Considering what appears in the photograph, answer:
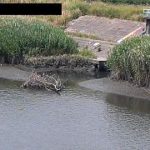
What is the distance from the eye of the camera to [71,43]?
105 ft

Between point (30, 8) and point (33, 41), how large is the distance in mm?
30033

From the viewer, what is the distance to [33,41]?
31719 mm

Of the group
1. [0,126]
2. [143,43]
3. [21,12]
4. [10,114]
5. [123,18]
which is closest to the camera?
[21,12]

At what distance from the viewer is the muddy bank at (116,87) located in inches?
1041

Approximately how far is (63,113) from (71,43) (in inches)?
432

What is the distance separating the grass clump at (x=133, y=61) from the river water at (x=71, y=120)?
1.67 meters

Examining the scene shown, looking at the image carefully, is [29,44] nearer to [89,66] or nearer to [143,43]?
[89,66]

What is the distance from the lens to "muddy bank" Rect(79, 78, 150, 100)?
26.5 metres

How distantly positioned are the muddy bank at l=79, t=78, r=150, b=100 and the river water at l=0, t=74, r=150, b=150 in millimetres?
727

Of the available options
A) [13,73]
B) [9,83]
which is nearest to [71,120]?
[9,83]

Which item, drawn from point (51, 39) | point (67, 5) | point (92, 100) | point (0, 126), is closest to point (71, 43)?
point (51, 39)

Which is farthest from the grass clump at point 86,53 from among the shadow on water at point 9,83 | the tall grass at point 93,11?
the tall grass at point 93,11

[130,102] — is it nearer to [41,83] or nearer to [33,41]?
[41,83]

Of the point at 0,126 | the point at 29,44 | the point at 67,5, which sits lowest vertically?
the point at 0,126
